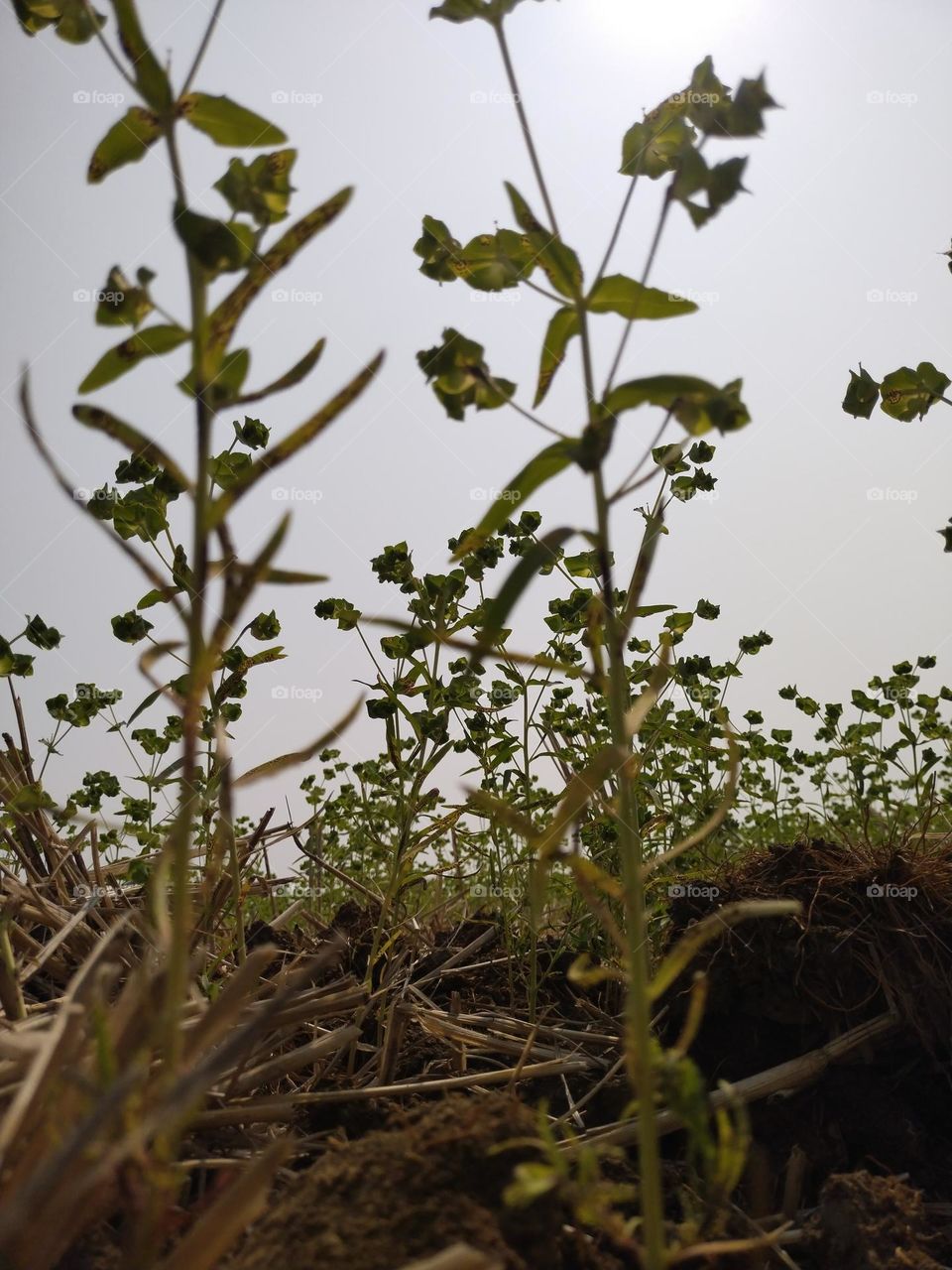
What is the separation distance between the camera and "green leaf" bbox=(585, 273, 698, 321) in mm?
1132

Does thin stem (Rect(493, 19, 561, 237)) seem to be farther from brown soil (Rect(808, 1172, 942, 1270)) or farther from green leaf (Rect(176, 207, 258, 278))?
brown soil (Rect(808, 1172, 942, 1270))

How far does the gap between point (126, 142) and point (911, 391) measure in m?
1.78

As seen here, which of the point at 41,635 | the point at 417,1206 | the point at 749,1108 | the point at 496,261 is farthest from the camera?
the point at 41,635

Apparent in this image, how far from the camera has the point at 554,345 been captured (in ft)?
4.00

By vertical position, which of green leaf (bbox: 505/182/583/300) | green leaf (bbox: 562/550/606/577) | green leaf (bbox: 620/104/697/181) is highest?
green leaf (bbox: 620/104/697/181)

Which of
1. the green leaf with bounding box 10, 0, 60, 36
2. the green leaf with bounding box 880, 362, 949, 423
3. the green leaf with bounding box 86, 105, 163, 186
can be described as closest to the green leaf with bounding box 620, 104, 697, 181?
the green leaf with bounding box 86, 105, 163, 186

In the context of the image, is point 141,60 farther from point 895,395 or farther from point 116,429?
point 895,395

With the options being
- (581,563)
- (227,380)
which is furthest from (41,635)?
(227,380)

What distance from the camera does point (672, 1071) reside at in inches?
34.6

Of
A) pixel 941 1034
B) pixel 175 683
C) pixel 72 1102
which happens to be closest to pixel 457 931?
pixel 941 1034

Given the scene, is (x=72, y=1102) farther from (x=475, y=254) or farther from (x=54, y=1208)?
(x=475, y=254)

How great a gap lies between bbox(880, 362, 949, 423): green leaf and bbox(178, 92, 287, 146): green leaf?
1616mm

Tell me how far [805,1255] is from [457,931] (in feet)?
4.55

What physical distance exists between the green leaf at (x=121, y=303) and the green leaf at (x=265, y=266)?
0.09 meters
